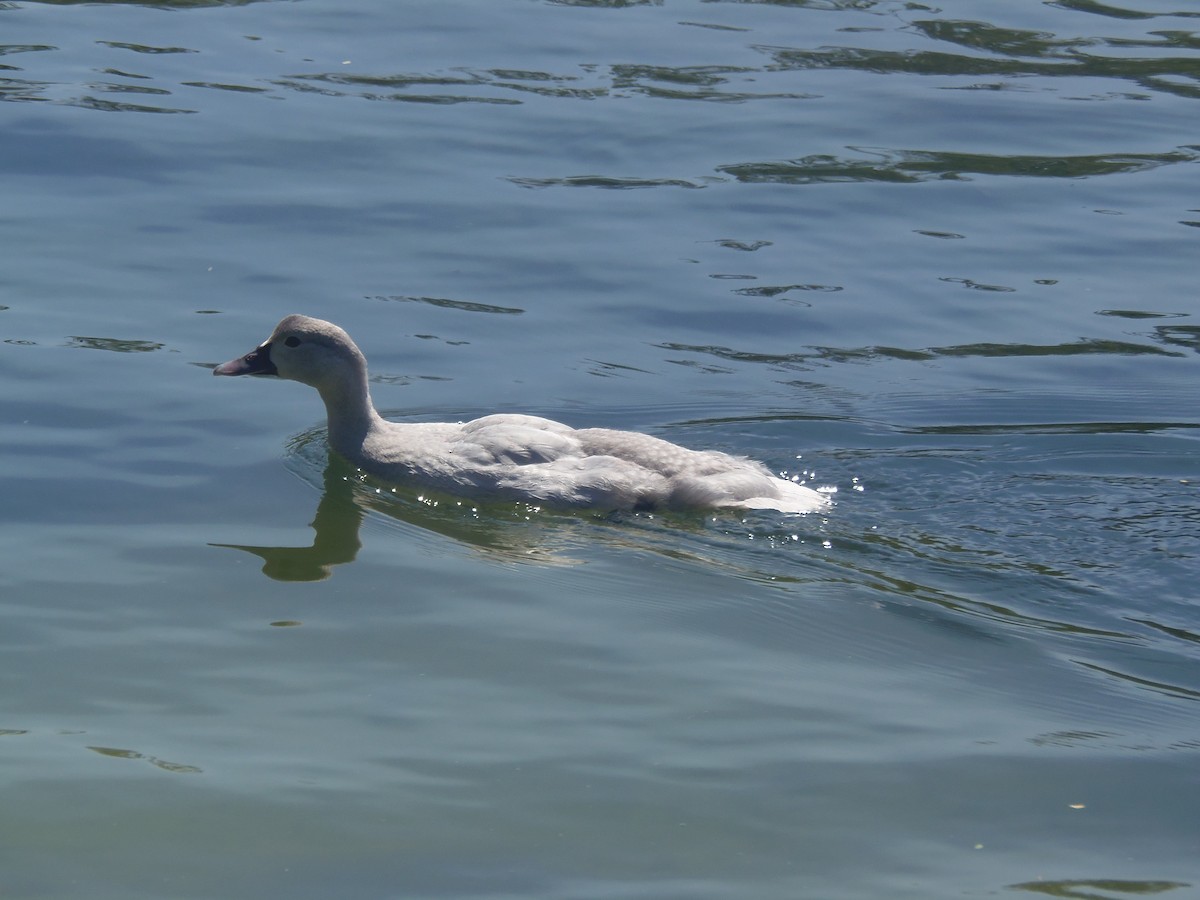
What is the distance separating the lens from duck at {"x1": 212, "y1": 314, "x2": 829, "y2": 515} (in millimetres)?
9562

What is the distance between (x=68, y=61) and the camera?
17.3m

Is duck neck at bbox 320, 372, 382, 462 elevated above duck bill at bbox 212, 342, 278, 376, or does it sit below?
below

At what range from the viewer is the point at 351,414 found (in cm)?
1027

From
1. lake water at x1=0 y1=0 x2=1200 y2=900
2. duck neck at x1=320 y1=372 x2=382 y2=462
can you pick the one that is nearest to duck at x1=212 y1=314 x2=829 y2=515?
duck neck at x1=320 y1=372 x2=382 y2=462

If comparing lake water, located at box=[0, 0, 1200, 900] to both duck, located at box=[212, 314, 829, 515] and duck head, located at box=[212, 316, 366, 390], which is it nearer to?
duck, located at box=[212, 314, 829, 515]

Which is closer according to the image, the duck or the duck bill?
the duck

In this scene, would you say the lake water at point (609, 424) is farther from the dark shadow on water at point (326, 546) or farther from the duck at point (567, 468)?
the duck at point (567, 468)

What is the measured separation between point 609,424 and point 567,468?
4.43 ft

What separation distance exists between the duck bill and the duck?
77 centimetres

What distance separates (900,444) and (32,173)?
7720 mm

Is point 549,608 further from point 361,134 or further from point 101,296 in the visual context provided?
point 361,134

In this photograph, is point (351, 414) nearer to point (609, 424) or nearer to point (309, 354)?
point (309, 354)

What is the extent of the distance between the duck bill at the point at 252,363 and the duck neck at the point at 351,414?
392mm

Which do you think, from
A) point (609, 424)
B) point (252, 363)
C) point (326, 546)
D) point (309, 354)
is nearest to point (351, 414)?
point (309, 354)
